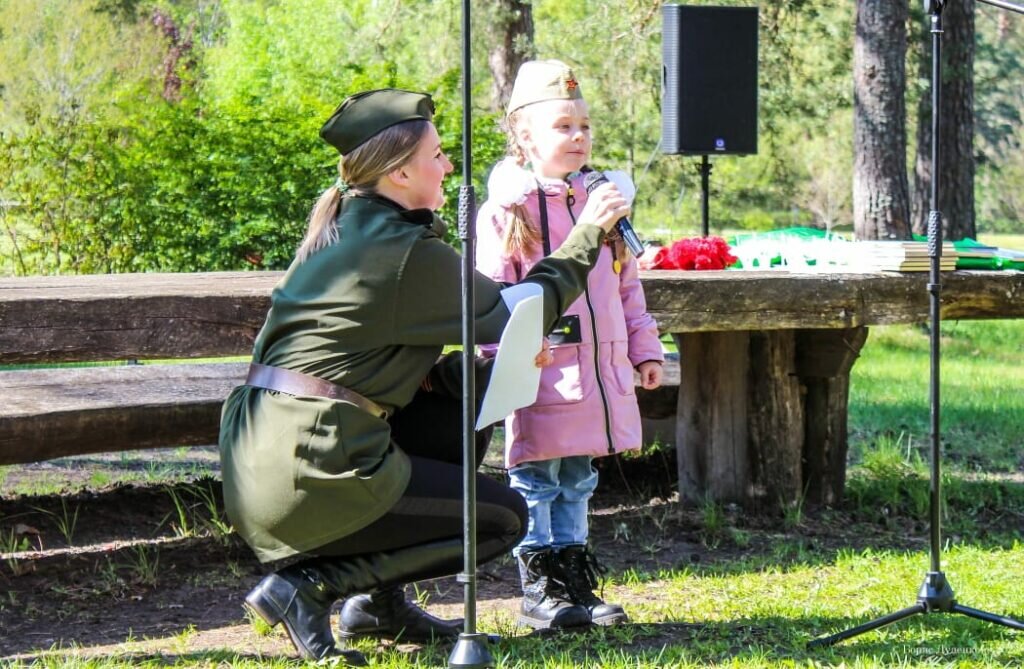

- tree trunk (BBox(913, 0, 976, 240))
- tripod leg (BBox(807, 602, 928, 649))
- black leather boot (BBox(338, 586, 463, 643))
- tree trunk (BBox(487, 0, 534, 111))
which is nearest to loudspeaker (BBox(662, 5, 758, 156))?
tripod leg (BBox(807, 602, 928, 649))

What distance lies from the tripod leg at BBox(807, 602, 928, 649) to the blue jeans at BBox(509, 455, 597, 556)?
27.7 inches

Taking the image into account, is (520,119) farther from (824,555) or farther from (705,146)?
(705,146)

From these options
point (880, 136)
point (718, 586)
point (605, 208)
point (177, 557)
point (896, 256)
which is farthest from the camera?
point (880, 136)

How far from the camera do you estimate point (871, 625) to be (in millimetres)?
3404

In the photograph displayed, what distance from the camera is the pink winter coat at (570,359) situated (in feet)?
11.8

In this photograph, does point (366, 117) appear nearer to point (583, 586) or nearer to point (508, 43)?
point (583, 586)

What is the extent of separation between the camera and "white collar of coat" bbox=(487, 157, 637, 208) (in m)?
3.57

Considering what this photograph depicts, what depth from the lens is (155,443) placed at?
4688mm

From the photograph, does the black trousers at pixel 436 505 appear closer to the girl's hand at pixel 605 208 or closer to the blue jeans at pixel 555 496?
the blue jeans at pixel 555 496

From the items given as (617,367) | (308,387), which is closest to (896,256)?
(617,367)

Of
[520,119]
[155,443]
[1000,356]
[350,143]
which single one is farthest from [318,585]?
[1000,356]

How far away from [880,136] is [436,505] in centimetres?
890

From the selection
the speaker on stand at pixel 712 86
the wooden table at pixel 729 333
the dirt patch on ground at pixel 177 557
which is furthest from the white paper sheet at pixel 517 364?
the speaker on stand at pixel 712 86

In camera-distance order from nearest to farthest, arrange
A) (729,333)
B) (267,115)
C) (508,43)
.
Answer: (729,333), (267,115), (508,43)
